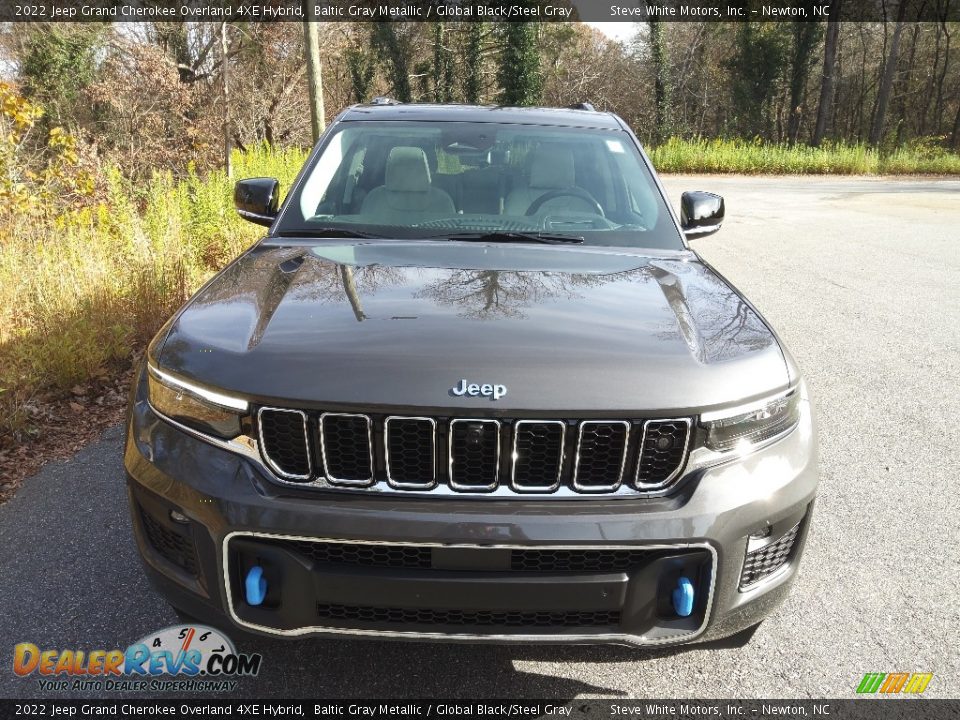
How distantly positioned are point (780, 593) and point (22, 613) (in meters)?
2.53

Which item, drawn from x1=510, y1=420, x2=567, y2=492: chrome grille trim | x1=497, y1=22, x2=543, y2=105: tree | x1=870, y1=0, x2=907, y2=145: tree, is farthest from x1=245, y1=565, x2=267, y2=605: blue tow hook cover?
x1=870, y1=0, x2=907, y2=145: tree

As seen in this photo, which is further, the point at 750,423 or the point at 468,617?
the point at 750,423

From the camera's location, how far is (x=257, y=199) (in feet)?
11.7

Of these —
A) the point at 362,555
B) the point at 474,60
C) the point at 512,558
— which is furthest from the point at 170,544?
the point at 474,60

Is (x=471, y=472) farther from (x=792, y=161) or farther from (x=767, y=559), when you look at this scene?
(x=792, y=161)

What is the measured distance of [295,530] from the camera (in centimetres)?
189

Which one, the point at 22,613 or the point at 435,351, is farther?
the point at 22,613

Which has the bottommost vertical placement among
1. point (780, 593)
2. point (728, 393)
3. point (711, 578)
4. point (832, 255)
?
point (832, 255)

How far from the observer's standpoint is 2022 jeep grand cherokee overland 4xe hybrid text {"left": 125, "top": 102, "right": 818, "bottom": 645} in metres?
1.90

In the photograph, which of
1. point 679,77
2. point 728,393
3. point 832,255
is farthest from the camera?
point 679,77

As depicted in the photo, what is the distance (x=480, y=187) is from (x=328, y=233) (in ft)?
2.52

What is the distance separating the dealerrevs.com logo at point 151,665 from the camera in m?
2.42

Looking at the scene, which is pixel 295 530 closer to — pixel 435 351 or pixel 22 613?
pixel 435 351

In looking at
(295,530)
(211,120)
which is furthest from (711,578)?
(211,120)
